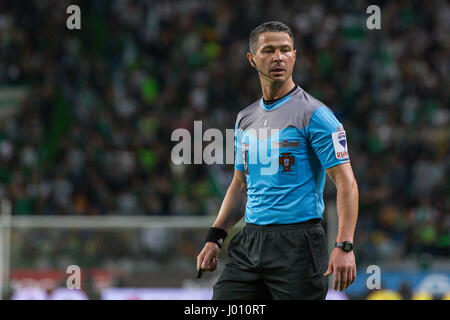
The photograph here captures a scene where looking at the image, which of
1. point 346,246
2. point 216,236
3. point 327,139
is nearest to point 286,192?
point 327,139

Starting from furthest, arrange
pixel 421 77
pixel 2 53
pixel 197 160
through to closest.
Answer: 1. pixel 2 53
2. pixel 421 77
3. pixel 197 160

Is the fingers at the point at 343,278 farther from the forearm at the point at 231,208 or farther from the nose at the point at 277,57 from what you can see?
the nose at the point at 277,57

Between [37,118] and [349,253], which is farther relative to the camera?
[37,118]

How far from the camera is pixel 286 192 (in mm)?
3951

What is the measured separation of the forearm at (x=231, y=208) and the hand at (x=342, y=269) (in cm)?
82

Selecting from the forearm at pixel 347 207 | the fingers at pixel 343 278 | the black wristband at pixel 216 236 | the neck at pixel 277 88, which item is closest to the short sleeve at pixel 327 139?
the forearm at pixel 347 207

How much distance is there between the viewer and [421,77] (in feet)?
43.8

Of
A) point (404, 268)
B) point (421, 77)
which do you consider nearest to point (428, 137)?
point (421, 77)

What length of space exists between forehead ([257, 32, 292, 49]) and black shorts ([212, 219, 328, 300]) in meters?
0.92

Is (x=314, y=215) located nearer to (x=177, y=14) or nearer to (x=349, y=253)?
(x=349, y=253)

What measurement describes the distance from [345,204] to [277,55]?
86 cm

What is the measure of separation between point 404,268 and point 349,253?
6156 mm

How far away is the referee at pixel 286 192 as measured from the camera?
381 cm

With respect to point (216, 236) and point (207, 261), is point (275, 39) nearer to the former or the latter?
point (216, 236)
